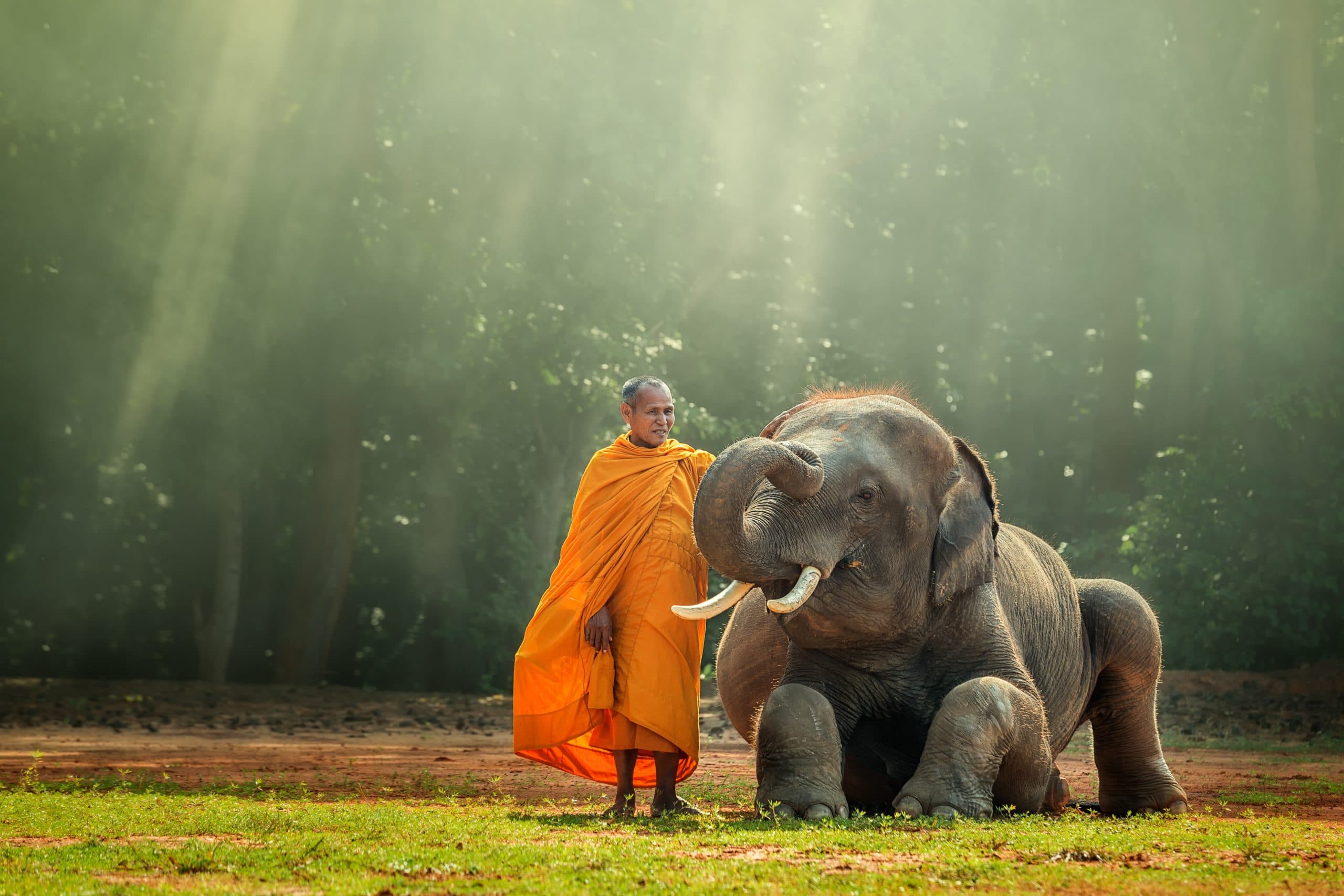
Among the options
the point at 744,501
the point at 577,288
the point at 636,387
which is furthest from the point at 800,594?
the point at 577,288

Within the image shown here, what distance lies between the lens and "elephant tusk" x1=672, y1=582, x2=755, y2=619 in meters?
6.55

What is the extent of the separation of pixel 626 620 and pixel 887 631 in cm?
135

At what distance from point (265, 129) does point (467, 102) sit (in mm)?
2484

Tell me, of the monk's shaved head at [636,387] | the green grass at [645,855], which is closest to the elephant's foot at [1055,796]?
the green grass at [645,855]

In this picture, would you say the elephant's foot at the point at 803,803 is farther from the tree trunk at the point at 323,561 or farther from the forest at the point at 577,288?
the tree trunk at the point at 323,561

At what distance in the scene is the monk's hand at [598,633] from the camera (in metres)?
7.21

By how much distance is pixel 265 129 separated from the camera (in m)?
17.2

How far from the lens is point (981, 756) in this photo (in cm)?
645

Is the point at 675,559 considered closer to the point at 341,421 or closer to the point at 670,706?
the point at 670,706

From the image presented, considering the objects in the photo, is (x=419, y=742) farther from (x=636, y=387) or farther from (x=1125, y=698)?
(x=1125, y=698)

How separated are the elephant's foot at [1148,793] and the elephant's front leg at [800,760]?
251 cm

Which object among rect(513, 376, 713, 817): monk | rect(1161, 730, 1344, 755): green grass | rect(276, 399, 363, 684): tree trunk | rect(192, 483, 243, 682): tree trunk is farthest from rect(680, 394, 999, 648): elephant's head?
rect(192, 483, 243, 682): tree trunk

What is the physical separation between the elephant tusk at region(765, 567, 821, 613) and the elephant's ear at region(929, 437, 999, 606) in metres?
0.82

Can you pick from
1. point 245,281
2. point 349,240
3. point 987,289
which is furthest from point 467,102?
point 987,289
